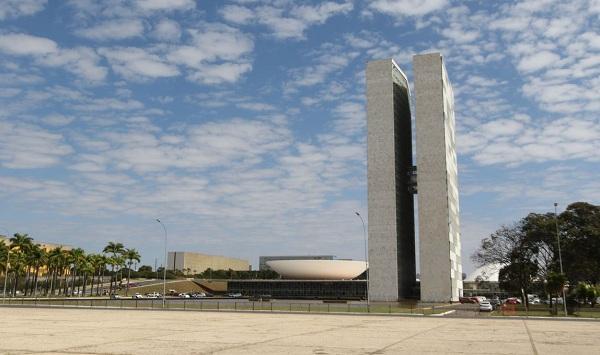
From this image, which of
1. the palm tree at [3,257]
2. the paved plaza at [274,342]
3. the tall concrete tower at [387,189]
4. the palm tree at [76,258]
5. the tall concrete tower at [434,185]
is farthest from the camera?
the palm tree at [76,258]

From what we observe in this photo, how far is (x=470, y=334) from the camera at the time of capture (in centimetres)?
2695

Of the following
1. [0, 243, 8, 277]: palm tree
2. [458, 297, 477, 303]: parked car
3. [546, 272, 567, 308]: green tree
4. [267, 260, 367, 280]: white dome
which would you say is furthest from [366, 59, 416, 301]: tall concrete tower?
[0, 243, 8, 277]: palm tree

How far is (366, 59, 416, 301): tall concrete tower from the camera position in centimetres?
10912

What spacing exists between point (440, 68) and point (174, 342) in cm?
10081

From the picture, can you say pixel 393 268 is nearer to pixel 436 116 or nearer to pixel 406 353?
pixel 436 116

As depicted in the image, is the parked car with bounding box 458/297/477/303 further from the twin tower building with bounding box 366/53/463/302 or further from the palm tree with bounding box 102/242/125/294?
the palm tree with bounding box 102/242/125/294

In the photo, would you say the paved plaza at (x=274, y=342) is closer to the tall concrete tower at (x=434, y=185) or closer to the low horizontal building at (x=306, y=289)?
the tall concrete tower at (x=434, y=185)

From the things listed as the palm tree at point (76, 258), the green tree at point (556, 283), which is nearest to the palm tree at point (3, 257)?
the palm tree at point (76, 258)

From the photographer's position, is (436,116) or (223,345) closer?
(223,345)

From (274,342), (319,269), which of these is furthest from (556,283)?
(319,269)

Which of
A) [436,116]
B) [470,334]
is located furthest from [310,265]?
[470,334]

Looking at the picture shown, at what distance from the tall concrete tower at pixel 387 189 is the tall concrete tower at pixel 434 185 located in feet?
17.4

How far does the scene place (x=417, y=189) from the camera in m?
112

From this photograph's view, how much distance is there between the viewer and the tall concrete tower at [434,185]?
346 feet
